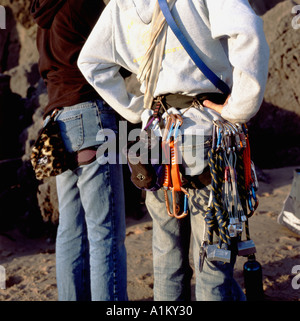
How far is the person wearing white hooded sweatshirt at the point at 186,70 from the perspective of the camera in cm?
144

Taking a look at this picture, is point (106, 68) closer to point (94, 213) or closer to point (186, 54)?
point (186, 54)

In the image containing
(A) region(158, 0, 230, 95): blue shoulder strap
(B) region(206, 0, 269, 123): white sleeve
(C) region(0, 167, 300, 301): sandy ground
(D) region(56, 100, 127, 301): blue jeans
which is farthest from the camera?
(C) region(0, 167, 300, 301): sandy ground

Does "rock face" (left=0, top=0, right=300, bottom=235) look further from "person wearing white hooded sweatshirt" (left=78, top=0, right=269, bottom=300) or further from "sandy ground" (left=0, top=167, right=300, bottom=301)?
"person wearing white hooded sweatshirt" (left=78, top=0, right=269, bottom=300)

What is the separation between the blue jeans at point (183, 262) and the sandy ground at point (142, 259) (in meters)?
0.97

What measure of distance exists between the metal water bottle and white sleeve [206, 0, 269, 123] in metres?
0.68

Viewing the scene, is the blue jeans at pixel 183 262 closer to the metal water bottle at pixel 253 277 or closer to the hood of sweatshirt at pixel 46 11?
the metal water bottle at pixel 253 277

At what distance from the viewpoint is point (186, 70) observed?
158 centimetres

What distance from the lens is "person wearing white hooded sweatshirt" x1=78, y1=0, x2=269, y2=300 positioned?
1.44 metres

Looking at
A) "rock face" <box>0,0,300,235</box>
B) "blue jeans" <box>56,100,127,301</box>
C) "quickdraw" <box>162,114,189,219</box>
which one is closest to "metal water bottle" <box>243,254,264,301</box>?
"quickdraw" <box>162,114,189,219</box>

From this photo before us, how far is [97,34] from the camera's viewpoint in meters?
1.78

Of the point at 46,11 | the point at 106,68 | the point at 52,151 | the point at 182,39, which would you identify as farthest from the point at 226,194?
the point at 46,11

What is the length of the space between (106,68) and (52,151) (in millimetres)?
512

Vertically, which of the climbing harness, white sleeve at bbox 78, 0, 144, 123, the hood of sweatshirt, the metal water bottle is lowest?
the metal water bottle
